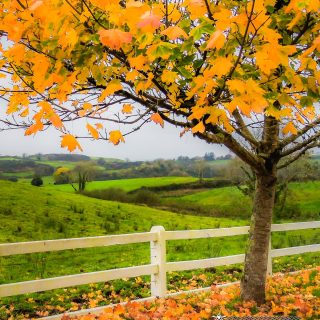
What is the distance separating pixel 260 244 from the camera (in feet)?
23.1

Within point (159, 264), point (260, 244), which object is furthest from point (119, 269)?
point (260, 244)

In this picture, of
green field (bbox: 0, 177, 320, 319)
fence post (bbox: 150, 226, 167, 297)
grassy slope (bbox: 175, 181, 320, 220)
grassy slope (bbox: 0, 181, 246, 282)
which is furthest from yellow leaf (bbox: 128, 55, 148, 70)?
grassy slope (bbox: 175, 181, 320, 220)

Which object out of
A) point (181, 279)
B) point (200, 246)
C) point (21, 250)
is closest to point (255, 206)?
point (21, 250)

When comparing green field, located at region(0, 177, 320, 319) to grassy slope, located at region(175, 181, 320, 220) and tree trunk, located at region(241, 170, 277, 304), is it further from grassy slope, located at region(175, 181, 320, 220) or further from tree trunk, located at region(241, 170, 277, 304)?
grassy slope, located at region(175, 181, 320, 220)

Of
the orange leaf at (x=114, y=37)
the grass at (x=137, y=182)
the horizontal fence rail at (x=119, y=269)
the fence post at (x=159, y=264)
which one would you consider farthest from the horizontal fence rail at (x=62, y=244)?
the grass at (x=137, y=182)

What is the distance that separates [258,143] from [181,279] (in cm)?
583

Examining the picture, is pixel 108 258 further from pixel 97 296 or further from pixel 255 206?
pixel 255 206

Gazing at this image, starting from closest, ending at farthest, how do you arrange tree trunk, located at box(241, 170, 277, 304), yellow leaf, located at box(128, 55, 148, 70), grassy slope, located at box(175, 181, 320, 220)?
yellow leaf, located at box(128, 55, 148, 70), tree trunk, located at box(241, 170, 277, 304), grassy slope, located at box(175, 181, 320, 220)

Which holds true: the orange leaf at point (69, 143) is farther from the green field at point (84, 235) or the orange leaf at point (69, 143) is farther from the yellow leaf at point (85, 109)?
the green field at point (84, 235)

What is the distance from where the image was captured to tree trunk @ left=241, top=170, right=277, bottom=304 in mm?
7047

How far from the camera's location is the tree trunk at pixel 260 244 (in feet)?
23.1

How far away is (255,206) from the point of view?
23.5 ft

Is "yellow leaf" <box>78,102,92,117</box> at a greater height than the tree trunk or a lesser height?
greater

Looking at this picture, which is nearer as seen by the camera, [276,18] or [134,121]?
[276,18]
